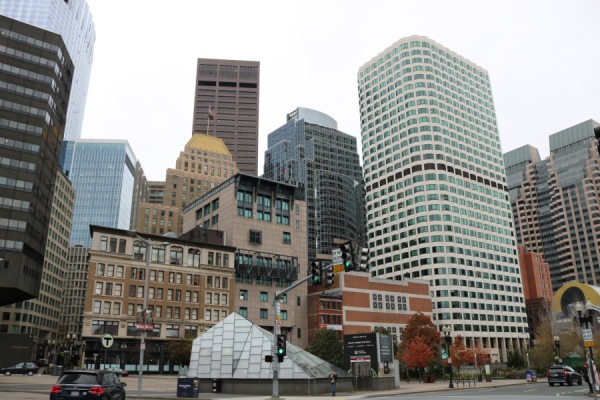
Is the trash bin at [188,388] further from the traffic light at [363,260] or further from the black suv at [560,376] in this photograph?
the black suv at [560,376]

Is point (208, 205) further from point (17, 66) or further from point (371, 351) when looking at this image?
point (371, 351)

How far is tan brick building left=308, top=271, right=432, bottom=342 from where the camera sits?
95562mm

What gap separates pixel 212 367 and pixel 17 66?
6005cm

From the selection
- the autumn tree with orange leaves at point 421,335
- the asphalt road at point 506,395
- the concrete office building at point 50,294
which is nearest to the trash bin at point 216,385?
the asphalt road at point 506,395

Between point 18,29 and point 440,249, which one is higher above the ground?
point 18,29

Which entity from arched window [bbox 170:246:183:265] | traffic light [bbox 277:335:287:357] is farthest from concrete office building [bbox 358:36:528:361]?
traffic light [bbox 277:335:287:357]

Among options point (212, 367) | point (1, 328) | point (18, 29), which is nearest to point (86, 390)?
point (212, 367)

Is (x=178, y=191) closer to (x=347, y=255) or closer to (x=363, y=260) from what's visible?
(x=347, y=255)

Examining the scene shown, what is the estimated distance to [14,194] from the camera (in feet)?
235

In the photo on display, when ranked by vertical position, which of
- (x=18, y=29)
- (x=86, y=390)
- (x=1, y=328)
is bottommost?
(x=86, y=390)

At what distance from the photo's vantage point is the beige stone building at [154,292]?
76.2 metres

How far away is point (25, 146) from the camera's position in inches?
2911

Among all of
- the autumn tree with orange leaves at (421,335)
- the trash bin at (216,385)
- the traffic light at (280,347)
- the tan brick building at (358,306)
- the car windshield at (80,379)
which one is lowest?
the trash bin at (216,385)

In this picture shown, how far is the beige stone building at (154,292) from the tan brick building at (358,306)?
17.6 meters
